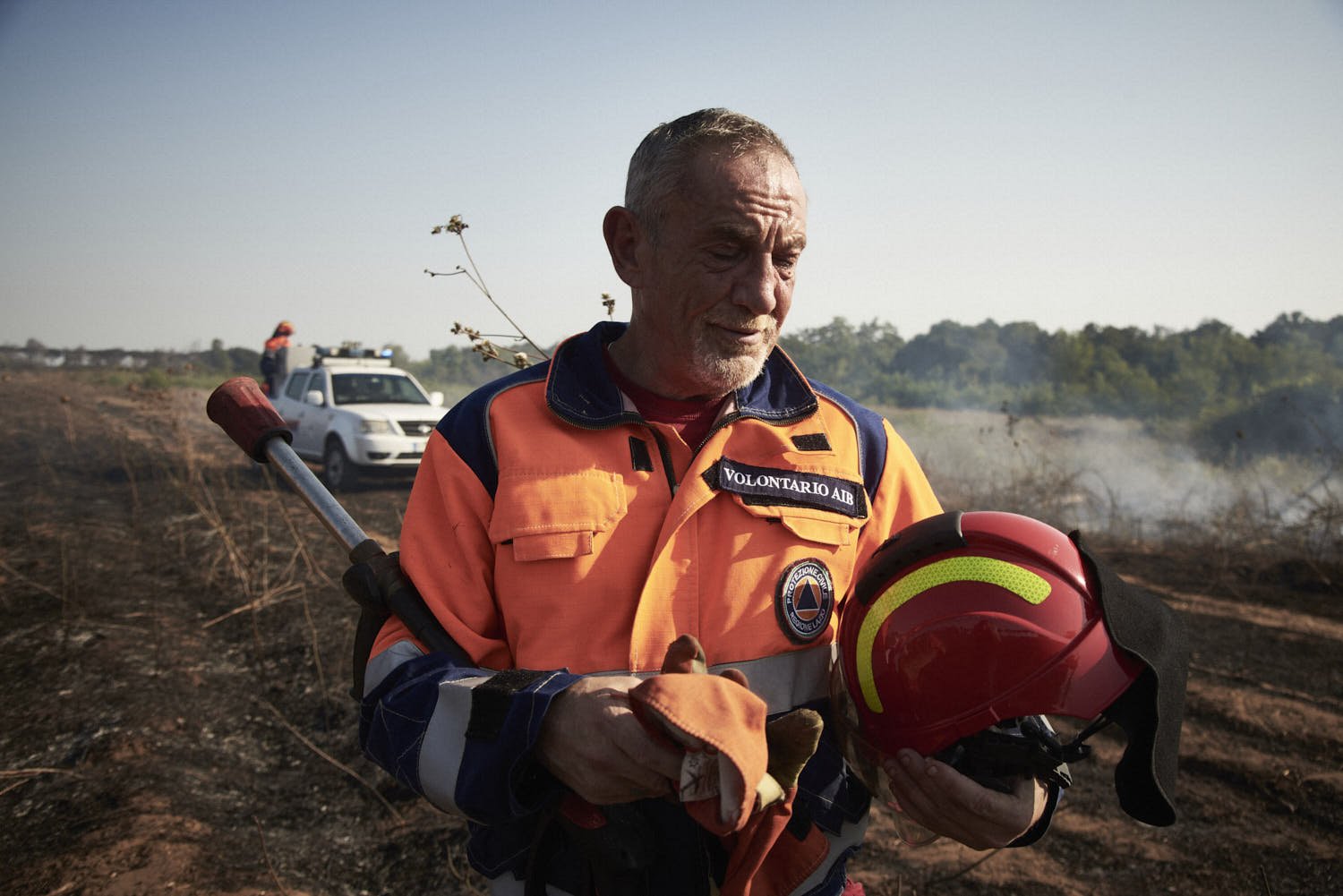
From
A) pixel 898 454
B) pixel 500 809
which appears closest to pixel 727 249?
pixel 898 454

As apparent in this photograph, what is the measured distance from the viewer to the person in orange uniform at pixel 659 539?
1.47 metres

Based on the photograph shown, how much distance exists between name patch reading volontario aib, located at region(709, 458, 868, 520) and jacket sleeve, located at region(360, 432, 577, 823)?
53cm

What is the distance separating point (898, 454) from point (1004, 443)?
53.4ft

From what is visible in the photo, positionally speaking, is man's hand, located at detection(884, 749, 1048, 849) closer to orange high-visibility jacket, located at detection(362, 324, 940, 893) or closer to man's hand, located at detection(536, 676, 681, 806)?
orange high-visibility jacket, located at detection(362, 324, 940, 893)

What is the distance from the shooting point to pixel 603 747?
4.06 feet

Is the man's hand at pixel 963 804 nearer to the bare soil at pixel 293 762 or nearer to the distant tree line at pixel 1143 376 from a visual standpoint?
the bare soil at pixel 293 762

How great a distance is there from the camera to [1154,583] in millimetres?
8203

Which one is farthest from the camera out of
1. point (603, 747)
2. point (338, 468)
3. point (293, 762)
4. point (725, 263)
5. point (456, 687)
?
point (338, 468)

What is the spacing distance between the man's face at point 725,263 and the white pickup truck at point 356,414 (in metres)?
9.37

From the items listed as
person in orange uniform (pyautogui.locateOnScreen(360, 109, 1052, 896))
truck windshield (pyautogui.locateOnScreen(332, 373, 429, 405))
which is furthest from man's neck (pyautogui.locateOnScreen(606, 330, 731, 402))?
truck windshield (pyautogui.locateOnScreen(332, 373, 429, 405))

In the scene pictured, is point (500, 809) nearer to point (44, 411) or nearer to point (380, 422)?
point (380, 422)

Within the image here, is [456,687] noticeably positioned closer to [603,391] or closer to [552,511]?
[552,511]

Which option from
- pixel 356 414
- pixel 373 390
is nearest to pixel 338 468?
pixel 356 414

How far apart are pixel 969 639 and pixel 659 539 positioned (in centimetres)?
64
